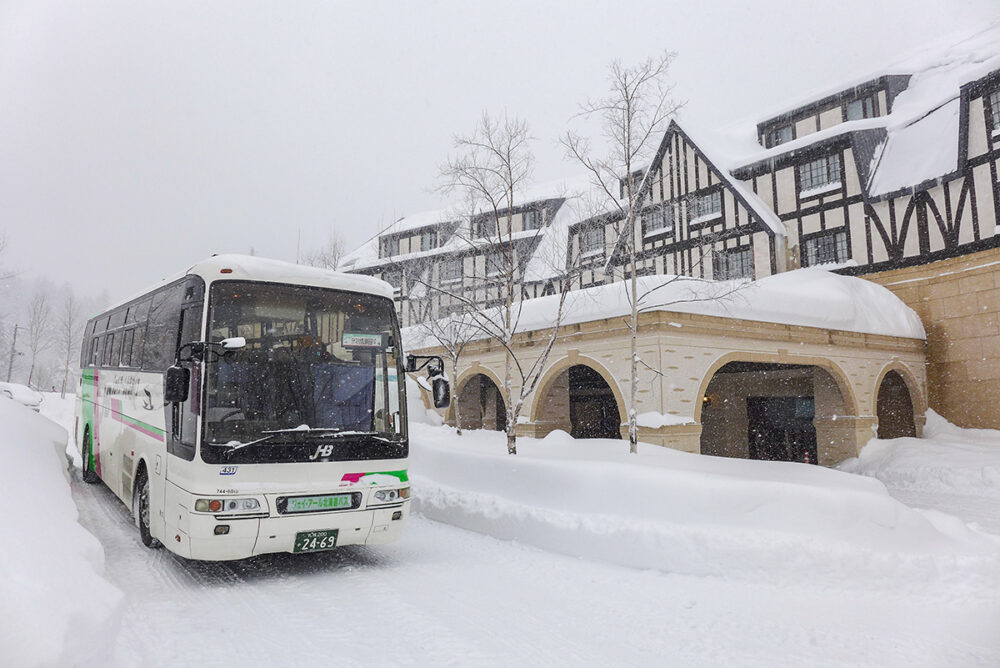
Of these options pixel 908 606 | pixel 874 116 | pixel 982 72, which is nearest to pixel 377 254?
pixel 874 116

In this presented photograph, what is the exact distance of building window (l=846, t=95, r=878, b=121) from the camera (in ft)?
75.9

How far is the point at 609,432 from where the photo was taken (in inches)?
888

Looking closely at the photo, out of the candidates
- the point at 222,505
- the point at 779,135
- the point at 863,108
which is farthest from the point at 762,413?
the point at 222,505

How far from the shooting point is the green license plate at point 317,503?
5.69m

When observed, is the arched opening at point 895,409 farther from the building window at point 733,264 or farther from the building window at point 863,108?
the building window at point 863,108

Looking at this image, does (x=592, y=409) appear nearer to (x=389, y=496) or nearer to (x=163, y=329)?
(x=389, y=496)

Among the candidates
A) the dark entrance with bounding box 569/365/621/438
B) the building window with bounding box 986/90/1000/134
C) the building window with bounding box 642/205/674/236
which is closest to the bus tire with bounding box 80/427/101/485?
the dark entrance with bounding box 569/365/621/438

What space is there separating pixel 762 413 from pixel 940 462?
20.6ft

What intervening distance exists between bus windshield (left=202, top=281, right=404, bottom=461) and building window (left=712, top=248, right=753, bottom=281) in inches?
712

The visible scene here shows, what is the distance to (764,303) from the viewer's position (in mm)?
15430

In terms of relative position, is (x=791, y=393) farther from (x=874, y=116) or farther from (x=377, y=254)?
(x=377, y=254)

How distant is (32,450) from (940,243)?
23.3 meters

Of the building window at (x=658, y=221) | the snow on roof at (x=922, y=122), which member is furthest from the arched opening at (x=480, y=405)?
the snow on roof at (x=922, y=122)

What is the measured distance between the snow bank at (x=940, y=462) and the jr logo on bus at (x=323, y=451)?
14.5m
